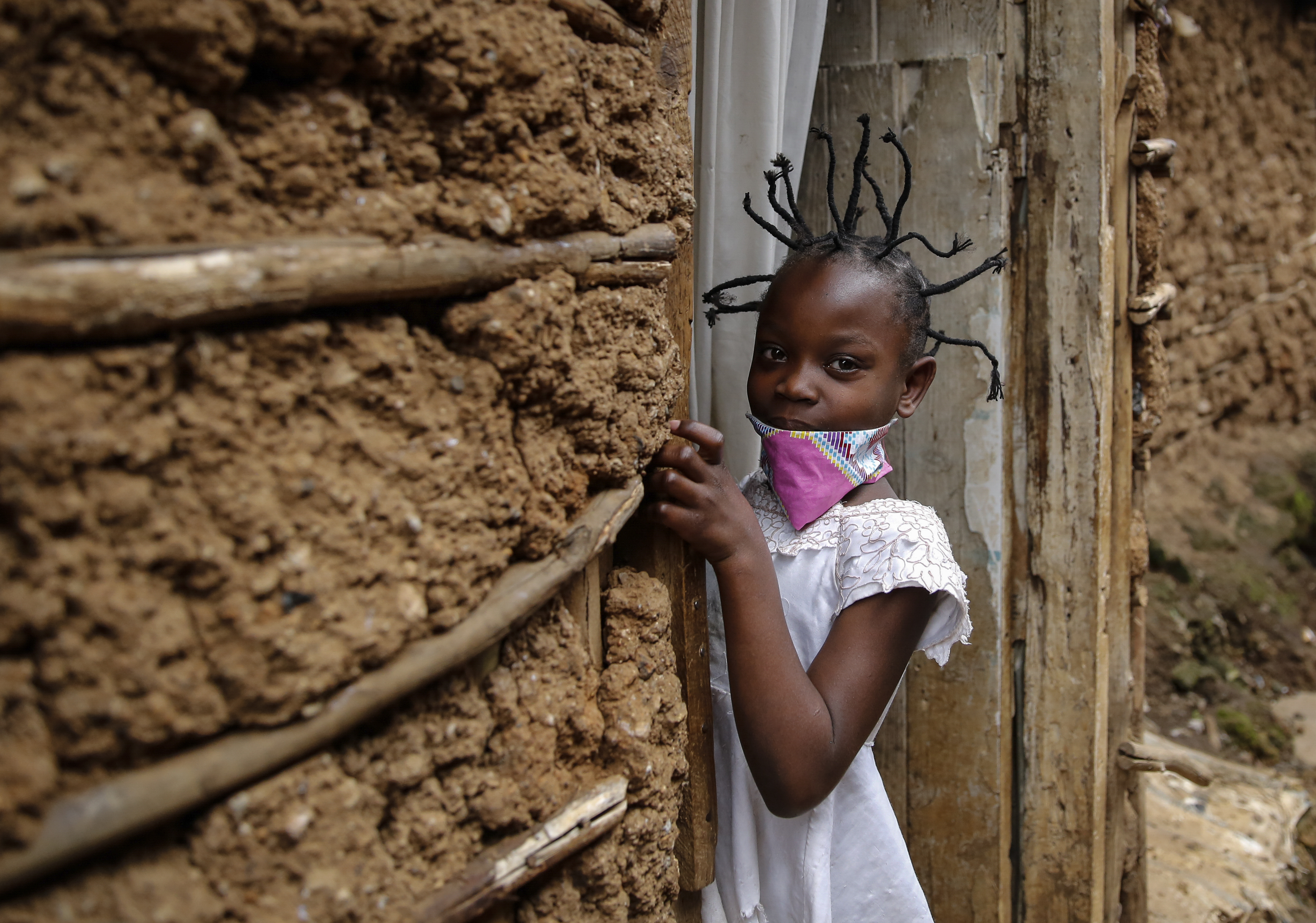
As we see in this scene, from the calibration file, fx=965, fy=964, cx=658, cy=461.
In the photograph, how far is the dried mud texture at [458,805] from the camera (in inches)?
28.1

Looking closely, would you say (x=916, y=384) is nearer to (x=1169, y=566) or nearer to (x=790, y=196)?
(x=790, y=196)

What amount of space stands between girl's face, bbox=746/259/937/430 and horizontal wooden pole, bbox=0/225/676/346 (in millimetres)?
655

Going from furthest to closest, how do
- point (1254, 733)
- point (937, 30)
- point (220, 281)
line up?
point (1254, 733)
point (937, 30)
point (220, 281)

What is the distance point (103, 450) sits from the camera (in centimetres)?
65

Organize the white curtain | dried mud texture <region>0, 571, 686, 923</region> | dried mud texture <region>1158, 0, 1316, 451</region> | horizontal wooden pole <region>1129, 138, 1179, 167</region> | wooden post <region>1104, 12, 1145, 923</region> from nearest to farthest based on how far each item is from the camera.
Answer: dried mud texture <region>0, 571, 686, 923</region> < the white curtain < wooden post <region>1104, 12, 1145, 923</region> < horizontal wooden pole <region>1129, 138, 1179, 167</region> < dried mud texture <region>1158, 0, 1316, 451</region>

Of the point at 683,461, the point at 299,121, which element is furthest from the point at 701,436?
the point at 299,121

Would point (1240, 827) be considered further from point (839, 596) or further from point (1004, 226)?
point (839, 596)

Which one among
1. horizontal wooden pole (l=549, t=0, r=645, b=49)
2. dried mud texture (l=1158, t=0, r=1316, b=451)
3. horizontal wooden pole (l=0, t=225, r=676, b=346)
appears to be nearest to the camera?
horizontal wooden pole (l=0, t=225, r=676, b=346)

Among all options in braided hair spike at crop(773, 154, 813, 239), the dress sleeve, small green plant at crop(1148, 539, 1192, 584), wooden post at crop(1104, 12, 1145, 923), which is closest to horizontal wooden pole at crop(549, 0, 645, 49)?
braided hair spike at crop(773, 154, 813, 239)

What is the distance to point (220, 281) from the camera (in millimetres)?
682

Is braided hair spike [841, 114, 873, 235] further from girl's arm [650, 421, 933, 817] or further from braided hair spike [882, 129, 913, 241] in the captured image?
girl's arm [650, 421, 933, 817]

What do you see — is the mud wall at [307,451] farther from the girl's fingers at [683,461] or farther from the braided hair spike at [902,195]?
the braided hair spike at [902,195]

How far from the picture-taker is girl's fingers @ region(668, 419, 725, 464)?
1270 mm

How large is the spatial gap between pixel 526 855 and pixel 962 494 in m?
1.52
